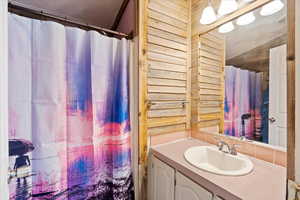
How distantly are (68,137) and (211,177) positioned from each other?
970 mm

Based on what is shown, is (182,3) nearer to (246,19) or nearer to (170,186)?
(246,19)

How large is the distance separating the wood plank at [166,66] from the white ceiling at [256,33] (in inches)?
16.7

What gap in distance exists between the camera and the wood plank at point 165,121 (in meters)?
1.35

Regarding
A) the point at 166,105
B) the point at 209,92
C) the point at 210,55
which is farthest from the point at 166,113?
the point at 210,55

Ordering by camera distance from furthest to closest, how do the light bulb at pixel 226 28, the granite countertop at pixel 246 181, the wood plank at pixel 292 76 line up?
the light bulb at pixel 226 28
the granite countertop at pixel 246 181
the wood plank at pixel 292 76

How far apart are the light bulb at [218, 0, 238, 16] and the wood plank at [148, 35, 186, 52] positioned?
17.0 inches

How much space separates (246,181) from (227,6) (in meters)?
1.25

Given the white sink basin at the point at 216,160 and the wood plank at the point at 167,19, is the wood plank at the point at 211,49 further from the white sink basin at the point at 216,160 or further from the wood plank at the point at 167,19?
the white sink basin at the point at 216,160

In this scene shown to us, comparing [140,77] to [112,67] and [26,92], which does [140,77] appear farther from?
[26,92]

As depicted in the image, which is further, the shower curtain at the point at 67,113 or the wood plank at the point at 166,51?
the wood plank at the point at 166,51

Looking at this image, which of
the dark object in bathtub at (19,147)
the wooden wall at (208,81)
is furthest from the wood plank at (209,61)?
the dark object in bathtub at (19,147)

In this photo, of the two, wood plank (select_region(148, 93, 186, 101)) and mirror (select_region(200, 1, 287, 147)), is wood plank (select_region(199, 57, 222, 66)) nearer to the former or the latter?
mirror (select_region(200, 1, 287, 147))

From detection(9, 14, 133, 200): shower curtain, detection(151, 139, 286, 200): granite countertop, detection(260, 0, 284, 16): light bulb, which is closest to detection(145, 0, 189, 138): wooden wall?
detection(9, 14, 133, 200): shower curtain

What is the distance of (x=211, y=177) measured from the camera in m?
0.80
